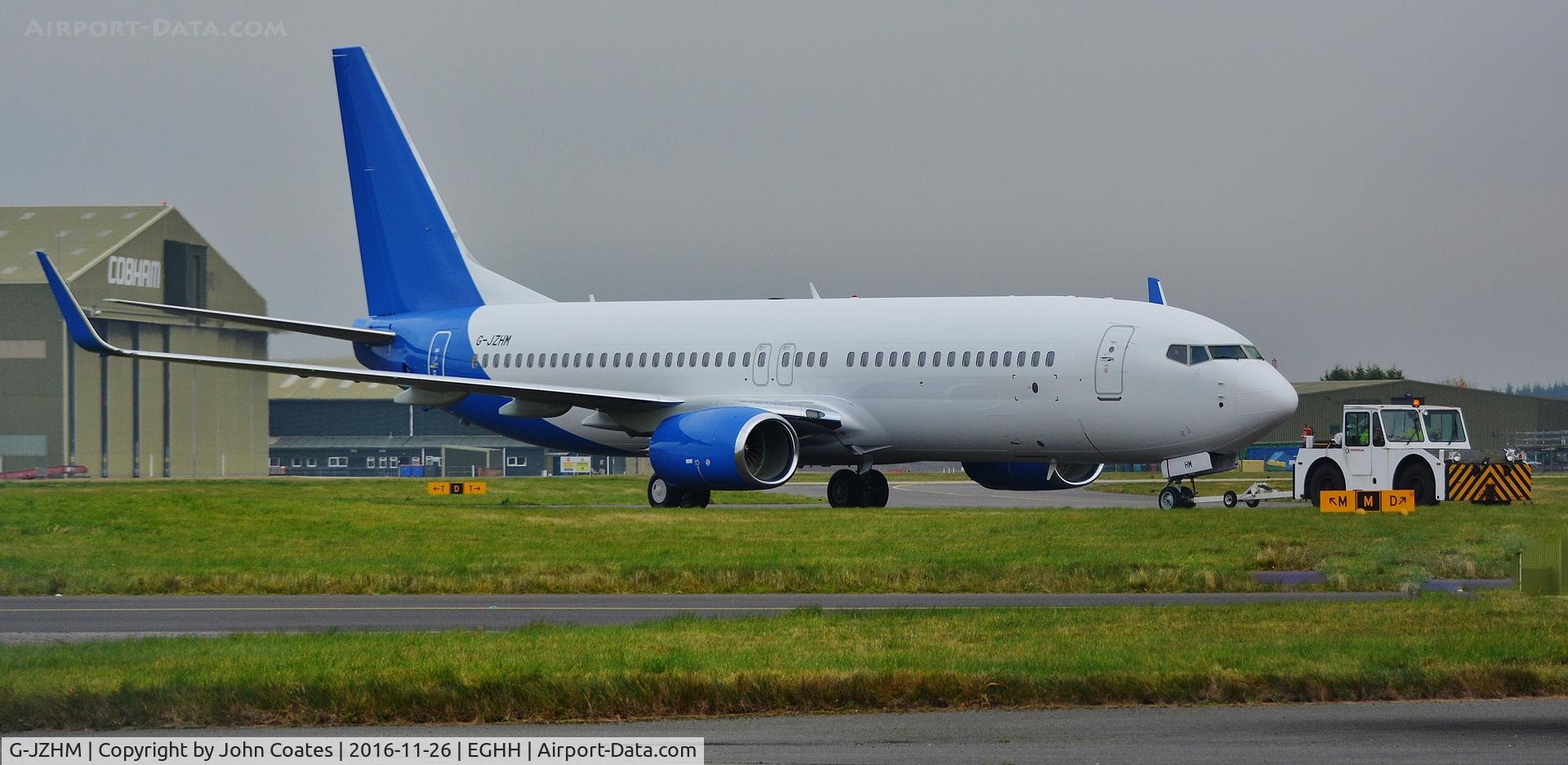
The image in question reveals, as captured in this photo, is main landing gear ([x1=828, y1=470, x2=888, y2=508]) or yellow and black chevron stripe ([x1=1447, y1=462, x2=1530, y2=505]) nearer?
main landing gear ([x1=828, y1=470, x2=888, y2=508])

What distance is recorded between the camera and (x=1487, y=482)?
38.0 m

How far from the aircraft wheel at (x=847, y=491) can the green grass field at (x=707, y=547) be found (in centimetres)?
62

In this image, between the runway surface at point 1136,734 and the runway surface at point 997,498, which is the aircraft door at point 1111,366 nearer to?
the runway surface at point 997,498

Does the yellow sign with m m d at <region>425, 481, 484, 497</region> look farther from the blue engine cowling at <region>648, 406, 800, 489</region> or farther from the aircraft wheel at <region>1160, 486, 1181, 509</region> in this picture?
the aircraft wheel at <region>1160, 486, 1181, 509</region>

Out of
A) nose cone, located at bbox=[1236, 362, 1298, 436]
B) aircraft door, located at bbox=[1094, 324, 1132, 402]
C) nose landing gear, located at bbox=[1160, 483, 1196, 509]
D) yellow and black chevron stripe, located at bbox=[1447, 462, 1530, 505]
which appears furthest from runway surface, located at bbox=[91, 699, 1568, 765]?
yellow and black chevron stripe, located at bbox=[1447, 462, 1530, 505]

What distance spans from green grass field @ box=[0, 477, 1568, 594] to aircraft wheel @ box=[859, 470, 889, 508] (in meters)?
1.07

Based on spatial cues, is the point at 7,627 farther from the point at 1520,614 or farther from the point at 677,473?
the point at 677,473

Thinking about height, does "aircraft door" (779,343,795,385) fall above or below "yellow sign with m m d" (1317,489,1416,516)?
above

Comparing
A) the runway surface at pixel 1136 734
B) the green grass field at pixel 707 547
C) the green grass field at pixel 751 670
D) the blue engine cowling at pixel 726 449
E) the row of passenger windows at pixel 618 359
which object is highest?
the row of passenger windows at pixel 618 359

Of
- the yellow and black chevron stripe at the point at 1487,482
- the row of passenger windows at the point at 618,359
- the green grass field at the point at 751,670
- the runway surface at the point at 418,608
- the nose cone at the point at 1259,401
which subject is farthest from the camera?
the yellow and black chevron stripe at the point at 1487,482

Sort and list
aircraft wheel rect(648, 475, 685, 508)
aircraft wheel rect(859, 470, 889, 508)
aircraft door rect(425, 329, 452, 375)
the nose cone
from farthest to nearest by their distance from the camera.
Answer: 1. aircraft door rect(425, 329, 452, 375)
2. aircraft wheel rect(859, 470, 889, 508)
3. aircraft wheel rect(648, 475, 685, 508)
4. the nose cone

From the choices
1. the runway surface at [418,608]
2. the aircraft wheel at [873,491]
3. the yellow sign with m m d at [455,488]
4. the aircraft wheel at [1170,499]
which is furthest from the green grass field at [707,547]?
the yellow sign with m m d at [455,488]

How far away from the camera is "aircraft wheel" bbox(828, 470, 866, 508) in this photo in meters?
37.2

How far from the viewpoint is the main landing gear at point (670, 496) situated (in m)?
35.8
